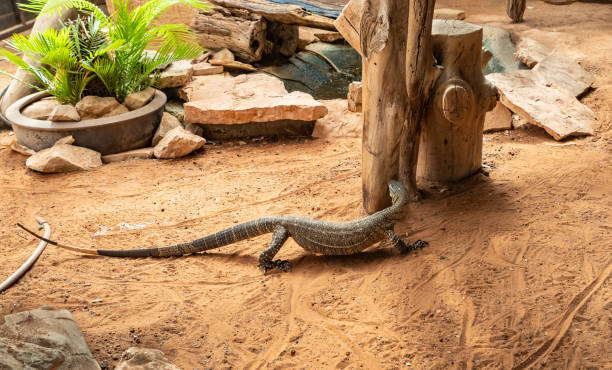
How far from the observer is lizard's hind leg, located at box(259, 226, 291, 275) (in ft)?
14.9

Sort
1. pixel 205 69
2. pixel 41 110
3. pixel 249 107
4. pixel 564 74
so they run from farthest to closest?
pixel 205 69
pixel 564 74
pixel 249 107
pixel 41 110

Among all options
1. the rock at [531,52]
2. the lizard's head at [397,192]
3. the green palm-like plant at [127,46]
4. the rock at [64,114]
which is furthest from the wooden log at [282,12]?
the lizard's head at [397,192]

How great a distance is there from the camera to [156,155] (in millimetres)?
6992

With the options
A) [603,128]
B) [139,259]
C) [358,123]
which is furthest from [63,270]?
[603,128]

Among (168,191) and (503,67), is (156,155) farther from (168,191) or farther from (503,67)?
(503,67)

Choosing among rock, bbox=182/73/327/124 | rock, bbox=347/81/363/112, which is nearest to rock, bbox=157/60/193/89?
rock, bbox=182/73/327/124

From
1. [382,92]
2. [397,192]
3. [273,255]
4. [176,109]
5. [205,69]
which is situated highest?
[382,92]

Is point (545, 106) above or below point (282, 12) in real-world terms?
below

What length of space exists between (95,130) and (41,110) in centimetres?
94

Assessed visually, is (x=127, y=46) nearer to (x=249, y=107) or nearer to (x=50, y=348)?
(x=249, y=107)

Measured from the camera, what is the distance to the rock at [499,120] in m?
7.11

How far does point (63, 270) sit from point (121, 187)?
1.81m

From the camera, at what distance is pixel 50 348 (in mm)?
2986

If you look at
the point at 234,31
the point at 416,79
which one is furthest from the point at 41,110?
the point at 416,79
